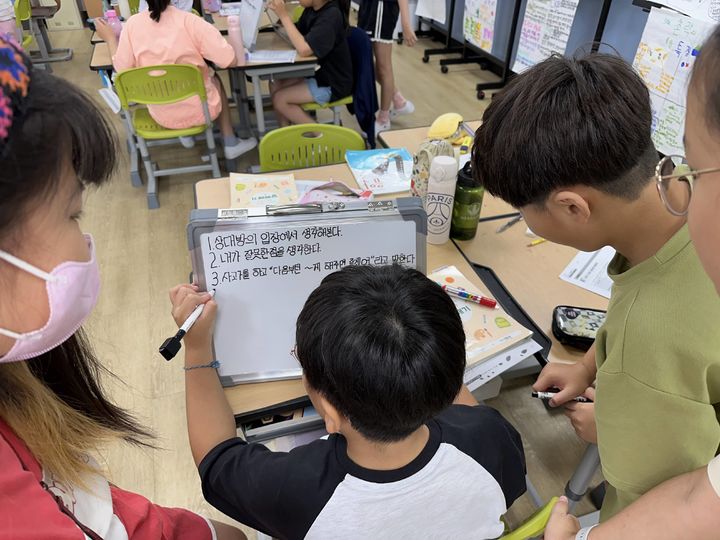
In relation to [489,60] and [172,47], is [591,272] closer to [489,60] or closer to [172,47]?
[172,47]

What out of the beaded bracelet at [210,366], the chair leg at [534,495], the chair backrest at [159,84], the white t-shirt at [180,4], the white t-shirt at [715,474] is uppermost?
the white t-shirt at [180,4]

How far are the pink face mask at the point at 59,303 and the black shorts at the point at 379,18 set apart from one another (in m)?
3.44

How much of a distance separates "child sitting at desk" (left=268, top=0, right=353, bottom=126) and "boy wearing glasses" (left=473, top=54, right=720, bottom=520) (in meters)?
2.27

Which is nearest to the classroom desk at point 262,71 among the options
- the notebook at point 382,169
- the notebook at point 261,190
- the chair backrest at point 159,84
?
the chair backrest at point 159,84

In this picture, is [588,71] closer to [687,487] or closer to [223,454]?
[687,487]

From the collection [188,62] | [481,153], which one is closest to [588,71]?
[481,153]

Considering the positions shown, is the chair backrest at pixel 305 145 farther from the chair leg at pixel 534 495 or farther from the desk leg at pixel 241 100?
the desk leg at pixel 241 100

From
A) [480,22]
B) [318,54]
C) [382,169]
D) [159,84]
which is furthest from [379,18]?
[382,169]

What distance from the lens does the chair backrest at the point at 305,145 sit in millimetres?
1863

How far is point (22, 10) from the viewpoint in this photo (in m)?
4.58

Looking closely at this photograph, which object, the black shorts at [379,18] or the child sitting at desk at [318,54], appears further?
the black shorts at [379,18]

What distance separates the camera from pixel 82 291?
0.65 metres

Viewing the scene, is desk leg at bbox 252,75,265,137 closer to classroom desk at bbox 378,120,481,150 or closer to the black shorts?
the black shorts

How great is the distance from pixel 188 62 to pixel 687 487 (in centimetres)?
288
